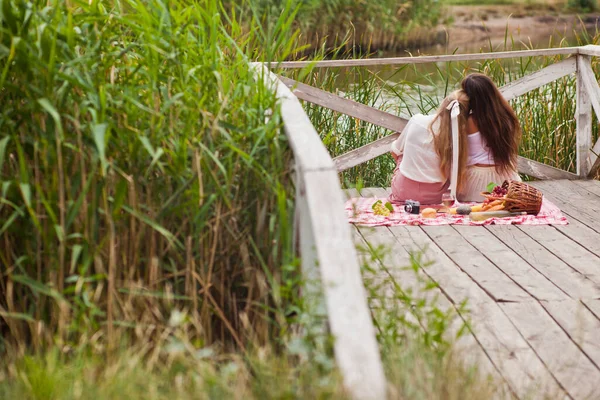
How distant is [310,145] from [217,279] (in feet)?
1.51

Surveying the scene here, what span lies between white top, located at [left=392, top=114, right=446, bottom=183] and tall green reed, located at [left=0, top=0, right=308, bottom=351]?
2415mm

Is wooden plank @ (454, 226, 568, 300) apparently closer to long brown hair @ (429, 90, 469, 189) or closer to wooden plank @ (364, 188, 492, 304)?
wooden plank @ (364, 188, 492, 304)

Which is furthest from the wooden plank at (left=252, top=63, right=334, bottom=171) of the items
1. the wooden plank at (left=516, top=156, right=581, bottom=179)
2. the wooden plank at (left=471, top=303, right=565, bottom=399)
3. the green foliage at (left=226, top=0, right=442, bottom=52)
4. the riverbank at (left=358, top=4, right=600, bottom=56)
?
the riverbank at (left=358, top=4, right=600, bottom=56)

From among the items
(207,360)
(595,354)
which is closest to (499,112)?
(595,354)

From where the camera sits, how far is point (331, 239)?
77.9 inches

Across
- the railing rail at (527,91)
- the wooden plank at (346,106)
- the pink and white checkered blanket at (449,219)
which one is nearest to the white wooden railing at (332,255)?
the pink and white checkered blanket at (449,219)

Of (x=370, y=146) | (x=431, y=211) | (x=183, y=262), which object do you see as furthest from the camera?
(x=370, y=146)

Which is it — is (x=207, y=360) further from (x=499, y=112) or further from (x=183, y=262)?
(x=499, y=112)

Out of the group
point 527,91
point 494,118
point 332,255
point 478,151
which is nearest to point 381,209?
point 478,151

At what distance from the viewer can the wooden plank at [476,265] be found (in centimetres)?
337

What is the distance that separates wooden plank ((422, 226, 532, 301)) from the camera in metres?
3.37

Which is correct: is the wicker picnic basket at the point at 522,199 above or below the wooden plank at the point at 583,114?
below

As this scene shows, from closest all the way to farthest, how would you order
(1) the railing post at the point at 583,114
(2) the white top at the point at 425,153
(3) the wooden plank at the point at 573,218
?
1. (3) the wooden plank at the point at 573,218
2. (2) the white top at the point at 425,153
3. (1) the railing post at the point at 583,114

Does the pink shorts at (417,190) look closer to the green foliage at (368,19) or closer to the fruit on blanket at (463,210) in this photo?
the fruit on blanket at (463,210)
